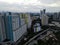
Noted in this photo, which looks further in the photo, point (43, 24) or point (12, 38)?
point (43, 24)

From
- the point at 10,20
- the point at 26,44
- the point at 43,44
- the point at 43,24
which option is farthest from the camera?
the point at 43,24

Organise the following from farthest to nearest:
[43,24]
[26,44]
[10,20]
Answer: [43,24] < [10,20] < [26,44]

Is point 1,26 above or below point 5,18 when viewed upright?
below

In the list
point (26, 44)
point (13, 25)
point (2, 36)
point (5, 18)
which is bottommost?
point (26, 44)

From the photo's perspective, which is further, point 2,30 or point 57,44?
point 2,30

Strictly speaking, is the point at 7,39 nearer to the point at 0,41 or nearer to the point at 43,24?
the point at 0,41

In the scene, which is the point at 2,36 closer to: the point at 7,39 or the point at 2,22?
the point at 7,39

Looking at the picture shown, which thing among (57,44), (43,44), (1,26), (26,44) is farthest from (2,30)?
(57,44)

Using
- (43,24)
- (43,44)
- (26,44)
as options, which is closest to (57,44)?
(43,44)

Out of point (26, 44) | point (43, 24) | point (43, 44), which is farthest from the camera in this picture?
point (43, 24)
